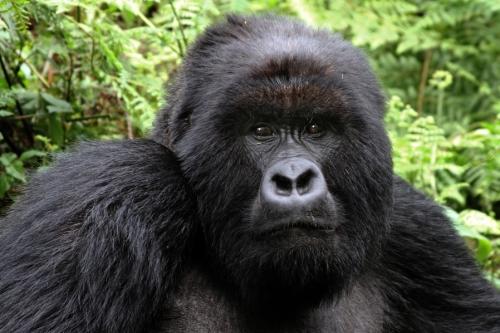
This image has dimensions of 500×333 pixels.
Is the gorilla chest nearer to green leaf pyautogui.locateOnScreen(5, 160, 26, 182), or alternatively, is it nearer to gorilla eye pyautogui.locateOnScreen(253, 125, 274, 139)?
gorilla eye pyautogui.locateOnScreen(253, 125, 274, 139)

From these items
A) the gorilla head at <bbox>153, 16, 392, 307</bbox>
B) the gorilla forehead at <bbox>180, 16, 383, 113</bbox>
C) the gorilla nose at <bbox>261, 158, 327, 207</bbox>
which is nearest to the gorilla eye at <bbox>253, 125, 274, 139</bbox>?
the gorilla head at <bbox>153, 16, 392, 307</bbox>

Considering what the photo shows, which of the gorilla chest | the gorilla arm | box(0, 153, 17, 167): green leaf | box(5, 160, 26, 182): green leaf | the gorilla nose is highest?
the gorilla nose

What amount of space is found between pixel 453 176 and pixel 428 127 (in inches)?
21.4

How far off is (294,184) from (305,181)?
0.06 metres

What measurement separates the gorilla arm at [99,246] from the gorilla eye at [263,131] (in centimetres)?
37

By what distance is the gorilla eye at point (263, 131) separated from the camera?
141 inches

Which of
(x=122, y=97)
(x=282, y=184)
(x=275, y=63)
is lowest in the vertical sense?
(x=122, y=97)

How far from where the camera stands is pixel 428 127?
5.80 meters

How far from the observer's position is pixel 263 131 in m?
3.59

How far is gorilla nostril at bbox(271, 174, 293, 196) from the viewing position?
3285 mm

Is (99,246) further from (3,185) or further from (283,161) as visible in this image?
(3,185)

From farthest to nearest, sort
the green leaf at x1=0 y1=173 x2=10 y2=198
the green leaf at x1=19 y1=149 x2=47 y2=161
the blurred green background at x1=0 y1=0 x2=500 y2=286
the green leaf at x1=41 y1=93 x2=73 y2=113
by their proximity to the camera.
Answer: the green leaf at x1=41 y1=93 x2=73 y2=113, the blurred green background at x1=0 y1=0 x2=500 y2=286, the green leaf at x1=19 y1=149 x2=47 y2=161, the green leaf at x1=0 y1=173 x2=10 y2=198

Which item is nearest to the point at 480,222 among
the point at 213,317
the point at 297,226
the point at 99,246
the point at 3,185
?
the point at 213,317

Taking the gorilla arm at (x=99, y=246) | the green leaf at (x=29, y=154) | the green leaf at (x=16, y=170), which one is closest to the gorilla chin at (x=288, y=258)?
the gorilla arm at (x=99, y=246)
